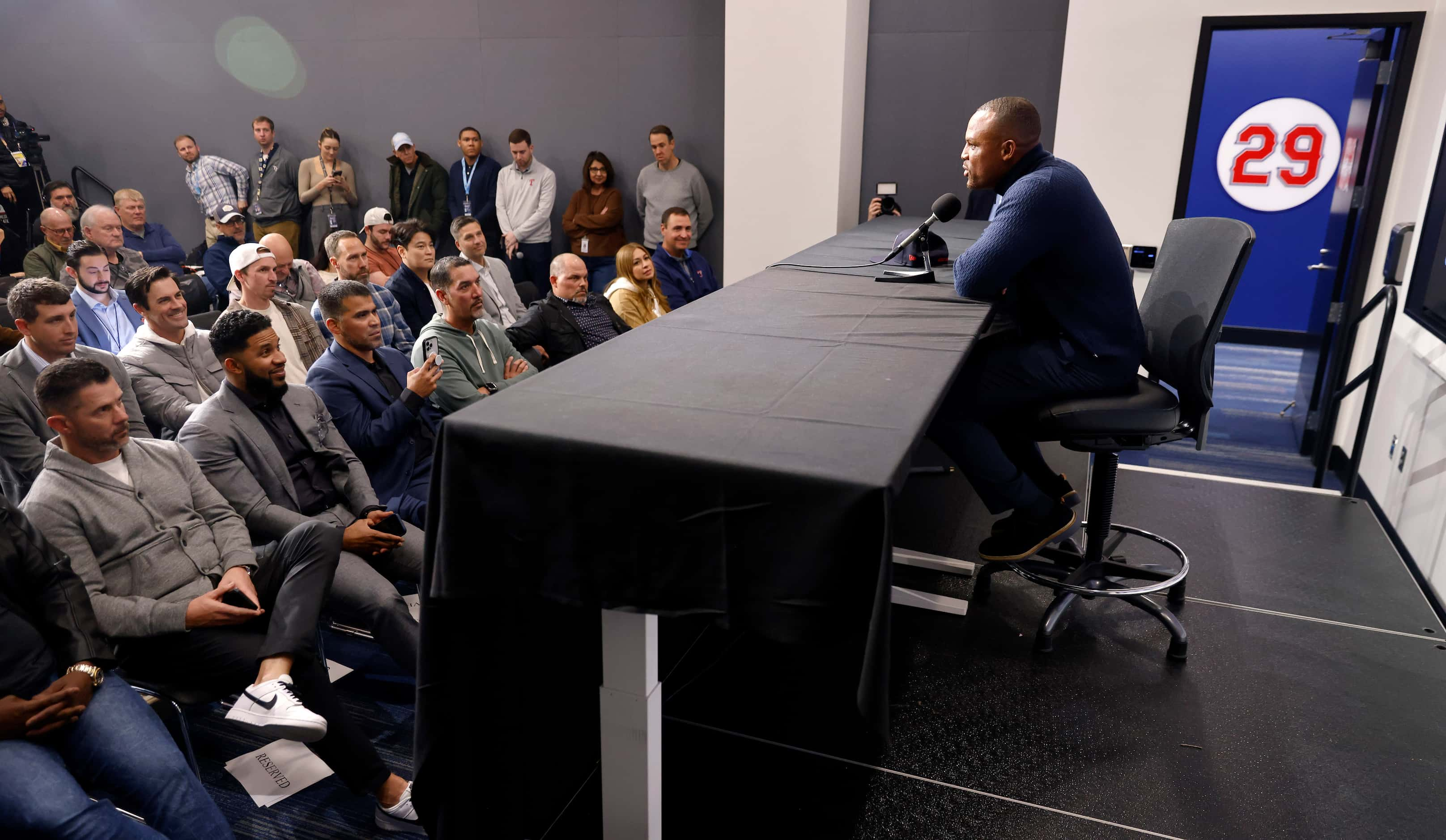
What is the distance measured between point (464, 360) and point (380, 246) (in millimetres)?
2256

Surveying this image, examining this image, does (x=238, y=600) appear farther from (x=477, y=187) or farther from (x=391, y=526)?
(x=477, y=187)

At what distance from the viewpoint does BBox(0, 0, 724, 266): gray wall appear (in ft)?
22.8

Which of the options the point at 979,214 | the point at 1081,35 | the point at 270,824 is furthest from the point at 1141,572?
the point at 979,214

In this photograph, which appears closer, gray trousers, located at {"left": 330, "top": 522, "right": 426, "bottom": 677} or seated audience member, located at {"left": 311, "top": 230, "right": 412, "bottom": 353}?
gray trousers, located at {"left": 330, "top": 522, "right": 426, "bottom": 677}

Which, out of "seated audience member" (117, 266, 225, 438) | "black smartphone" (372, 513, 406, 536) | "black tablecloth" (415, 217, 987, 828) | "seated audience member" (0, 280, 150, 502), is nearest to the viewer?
"black tablecloth" (415, 217, 987, 828)

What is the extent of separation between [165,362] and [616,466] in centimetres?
248

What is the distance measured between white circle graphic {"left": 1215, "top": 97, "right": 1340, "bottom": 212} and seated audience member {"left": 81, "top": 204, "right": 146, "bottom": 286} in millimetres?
7405

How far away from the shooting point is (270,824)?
1.94 meters

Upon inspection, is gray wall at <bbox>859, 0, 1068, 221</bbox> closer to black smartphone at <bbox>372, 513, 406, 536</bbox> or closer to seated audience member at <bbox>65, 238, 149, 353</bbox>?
seated audience member at <bbox>65, 238, 149, 353</bbox>

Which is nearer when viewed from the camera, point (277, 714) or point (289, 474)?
point (277, 714)

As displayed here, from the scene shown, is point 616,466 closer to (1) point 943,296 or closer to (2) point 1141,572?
(1) point 943,296

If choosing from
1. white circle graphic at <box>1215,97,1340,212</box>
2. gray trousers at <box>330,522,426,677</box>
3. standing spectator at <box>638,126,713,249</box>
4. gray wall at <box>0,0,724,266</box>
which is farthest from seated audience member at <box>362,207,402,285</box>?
white circle graphic at <box>1215,97,1340,212</box>

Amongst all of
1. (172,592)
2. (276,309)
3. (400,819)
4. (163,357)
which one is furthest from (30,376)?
(400,819)

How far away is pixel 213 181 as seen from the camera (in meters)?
7.81
